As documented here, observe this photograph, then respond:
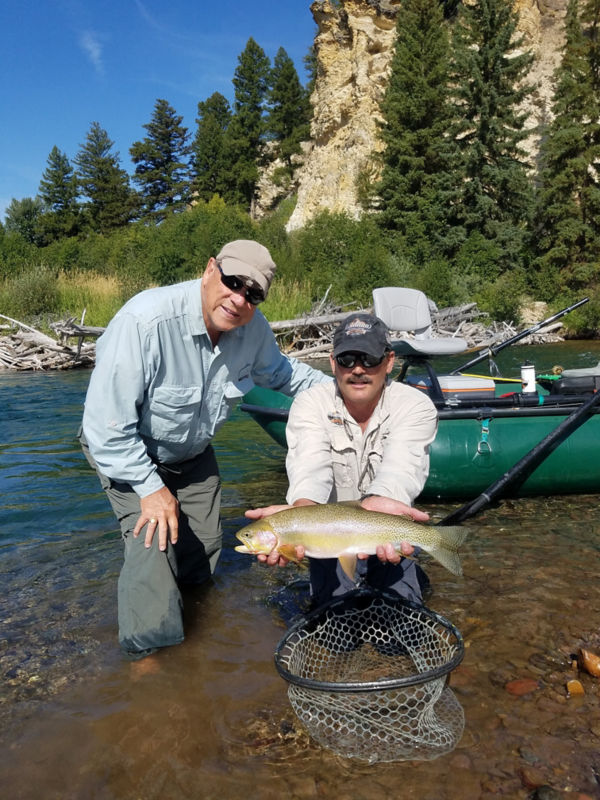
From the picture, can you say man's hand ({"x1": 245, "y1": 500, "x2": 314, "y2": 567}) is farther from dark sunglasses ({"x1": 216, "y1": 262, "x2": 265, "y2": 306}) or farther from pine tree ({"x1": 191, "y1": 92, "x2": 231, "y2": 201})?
pine tree ({"x1": 191, "y1": 92, "x2": 231, "y2": 201})

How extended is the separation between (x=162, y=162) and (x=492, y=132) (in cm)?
4138

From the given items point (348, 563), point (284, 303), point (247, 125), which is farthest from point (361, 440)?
point (247, 125)

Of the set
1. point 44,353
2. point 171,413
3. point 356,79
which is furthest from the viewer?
point 356,79

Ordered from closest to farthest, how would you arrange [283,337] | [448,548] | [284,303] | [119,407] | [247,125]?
[448,548] < [119,407] < [283,337] < [284,303] < [247,125]

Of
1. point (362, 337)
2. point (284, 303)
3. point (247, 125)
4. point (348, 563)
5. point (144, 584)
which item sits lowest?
point (144, 584)

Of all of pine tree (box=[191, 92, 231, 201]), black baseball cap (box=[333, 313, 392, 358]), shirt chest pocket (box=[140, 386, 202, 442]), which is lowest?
shirt chest pocket (box=[140, 386, 202, 442])

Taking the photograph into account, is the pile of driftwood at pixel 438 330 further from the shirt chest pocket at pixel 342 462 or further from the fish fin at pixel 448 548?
the fish fin at pixel 448 548

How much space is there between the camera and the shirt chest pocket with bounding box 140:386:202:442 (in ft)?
11.9

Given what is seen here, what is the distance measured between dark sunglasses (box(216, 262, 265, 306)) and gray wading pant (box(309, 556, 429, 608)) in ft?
5.03

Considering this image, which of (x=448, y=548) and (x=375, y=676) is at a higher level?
(x=448, y=548)

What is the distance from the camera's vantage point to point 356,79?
124 ft

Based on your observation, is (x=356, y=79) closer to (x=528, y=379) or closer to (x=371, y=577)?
(x=528, y=379)

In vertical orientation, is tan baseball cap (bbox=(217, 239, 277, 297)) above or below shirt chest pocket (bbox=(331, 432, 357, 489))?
above

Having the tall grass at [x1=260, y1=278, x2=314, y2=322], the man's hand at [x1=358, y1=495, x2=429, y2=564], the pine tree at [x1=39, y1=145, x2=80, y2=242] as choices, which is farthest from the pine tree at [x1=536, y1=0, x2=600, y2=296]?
Result: the pine tree at [x1=39, y1=145, x2=80, y2=242]
